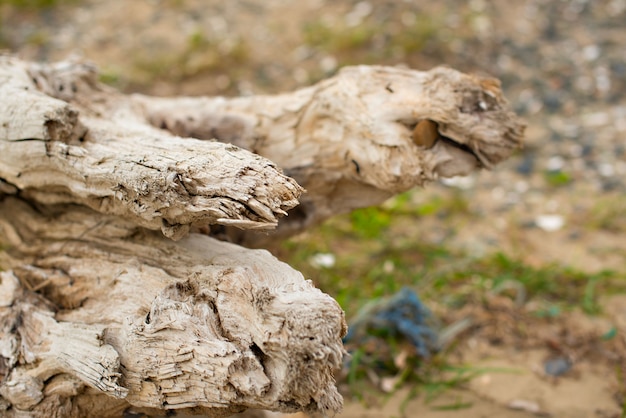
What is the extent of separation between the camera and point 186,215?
163cm

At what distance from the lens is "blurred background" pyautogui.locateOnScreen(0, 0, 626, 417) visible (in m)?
2.77

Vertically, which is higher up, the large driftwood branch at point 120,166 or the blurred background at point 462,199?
the large driftwood branch at point 120,166

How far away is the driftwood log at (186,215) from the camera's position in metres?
1.53

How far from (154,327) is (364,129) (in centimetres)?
93

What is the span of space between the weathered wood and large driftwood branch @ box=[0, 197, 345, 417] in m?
0.53

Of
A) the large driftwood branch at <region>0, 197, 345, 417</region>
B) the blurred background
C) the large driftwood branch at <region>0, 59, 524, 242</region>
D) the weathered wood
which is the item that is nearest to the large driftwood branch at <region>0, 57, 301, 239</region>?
the large driftwood branch at <region>0, 59, 524, 242</region>

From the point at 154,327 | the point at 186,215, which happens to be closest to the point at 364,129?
the point at 186,215

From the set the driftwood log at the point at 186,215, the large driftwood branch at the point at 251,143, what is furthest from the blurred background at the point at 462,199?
the driftwood log at the point at 186,215

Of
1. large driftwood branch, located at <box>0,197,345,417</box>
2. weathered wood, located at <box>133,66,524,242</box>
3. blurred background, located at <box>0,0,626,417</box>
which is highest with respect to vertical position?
weathered wood, located at <box>133,66,524,242</box>

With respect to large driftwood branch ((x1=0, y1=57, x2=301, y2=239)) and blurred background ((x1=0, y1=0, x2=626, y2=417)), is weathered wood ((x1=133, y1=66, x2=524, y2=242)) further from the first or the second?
blurred background ((x1=0, y1=0, x2=626, y2=417))

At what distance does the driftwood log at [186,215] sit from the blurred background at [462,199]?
0.80 m

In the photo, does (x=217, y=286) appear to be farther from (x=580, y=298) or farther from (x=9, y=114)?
(x=580, y=298)

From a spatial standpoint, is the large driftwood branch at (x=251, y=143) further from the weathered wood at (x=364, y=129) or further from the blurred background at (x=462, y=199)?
the blurred background at (x=462, y=199)

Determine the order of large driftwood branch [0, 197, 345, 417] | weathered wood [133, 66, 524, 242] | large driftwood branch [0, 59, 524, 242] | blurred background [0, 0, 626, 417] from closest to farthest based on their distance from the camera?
large driftwood branch [0, 197, 345, 417] < large driftwood branch [0, 59, 524, 242] < weathered wood [133, 66, 524, 242] < blurred background [0, 0, 626, 417]
